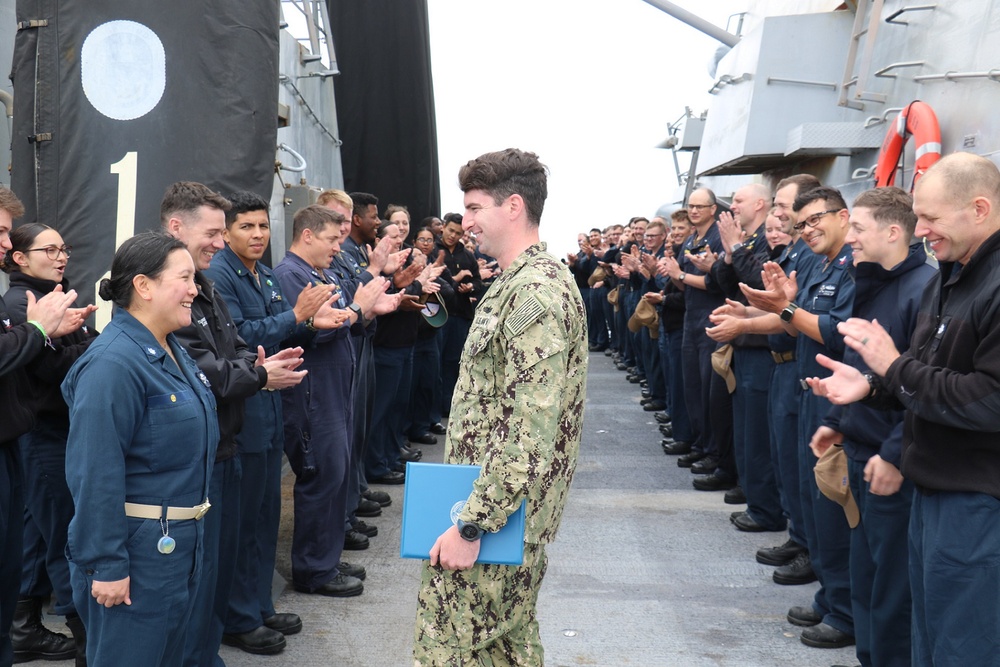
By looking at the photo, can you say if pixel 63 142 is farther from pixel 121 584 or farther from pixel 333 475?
pixel 121 584

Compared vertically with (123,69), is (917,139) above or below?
above

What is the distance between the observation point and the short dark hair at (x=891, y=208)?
3209 millimetres

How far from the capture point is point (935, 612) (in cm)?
241

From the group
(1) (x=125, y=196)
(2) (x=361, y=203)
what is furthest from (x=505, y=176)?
(2) (x=361, y=203)

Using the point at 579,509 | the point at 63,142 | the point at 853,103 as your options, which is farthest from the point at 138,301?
the point at 853,103

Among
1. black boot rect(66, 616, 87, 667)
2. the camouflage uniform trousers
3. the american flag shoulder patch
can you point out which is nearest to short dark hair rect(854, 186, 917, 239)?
the american flag shoulder patch

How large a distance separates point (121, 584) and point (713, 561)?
11.4ft

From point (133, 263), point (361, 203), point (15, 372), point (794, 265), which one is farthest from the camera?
point (361, 203)

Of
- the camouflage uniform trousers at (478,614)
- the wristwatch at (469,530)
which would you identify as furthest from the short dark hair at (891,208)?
the wristwatch at (469,530)

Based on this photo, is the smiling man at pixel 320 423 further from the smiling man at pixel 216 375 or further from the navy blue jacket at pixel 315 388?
the smiling man at pixel 216 375

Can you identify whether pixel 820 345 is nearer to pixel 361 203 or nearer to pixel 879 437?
pixel 879 437

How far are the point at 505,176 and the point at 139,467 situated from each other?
1.26 metres

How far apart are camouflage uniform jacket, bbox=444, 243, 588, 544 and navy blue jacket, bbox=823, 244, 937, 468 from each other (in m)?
1.32

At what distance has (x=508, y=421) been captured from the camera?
7.08 ft
